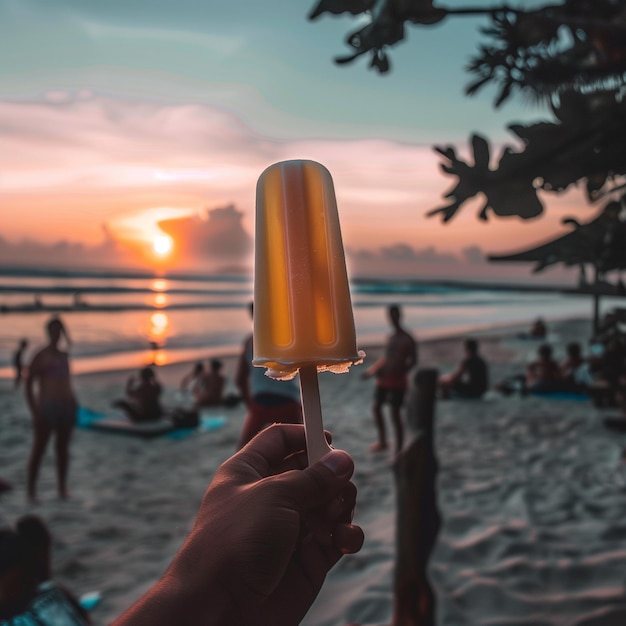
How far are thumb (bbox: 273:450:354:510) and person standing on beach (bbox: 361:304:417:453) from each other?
317 inches

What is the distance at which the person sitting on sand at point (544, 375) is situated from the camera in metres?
12.8

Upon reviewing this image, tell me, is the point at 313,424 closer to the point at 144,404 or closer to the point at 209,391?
the point at 144,404

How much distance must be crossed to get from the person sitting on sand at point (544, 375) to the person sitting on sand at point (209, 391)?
6.47 meters

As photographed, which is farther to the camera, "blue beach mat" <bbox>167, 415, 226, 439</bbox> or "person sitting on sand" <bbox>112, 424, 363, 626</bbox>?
"blue beach mat" <bbox>167, 415, 226, 439</bbox>

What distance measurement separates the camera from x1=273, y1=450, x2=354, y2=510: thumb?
1135 millimetres

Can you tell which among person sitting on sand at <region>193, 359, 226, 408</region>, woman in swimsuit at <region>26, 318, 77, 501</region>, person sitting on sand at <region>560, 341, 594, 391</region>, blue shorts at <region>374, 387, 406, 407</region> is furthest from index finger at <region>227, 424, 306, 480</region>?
person sitting on sand at <region>560, 341, 594, 391</region>

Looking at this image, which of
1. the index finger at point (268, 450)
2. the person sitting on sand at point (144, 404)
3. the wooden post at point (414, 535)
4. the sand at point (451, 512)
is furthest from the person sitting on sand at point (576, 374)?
the index finger at point (268, 450)

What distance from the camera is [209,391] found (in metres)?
12.8

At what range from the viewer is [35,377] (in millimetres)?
7164

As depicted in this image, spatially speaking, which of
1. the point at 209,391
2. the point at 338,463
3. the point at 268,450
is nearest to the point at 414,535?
the point at 268,450

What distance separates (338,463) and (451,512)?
5.61m

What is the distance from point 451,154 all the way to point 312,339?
138 cm

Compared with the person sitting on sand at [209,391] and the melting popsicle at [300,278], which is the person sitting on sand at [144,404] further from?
the melting popsicle at [300,278]

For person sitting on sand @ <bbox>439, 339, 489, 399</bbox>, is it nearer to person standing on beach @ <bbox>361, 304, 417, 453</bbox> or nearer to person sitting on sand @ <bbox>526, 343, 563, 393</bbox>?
person sitting on sand @ <bbox>526, 343, 563, 393</bbox>
